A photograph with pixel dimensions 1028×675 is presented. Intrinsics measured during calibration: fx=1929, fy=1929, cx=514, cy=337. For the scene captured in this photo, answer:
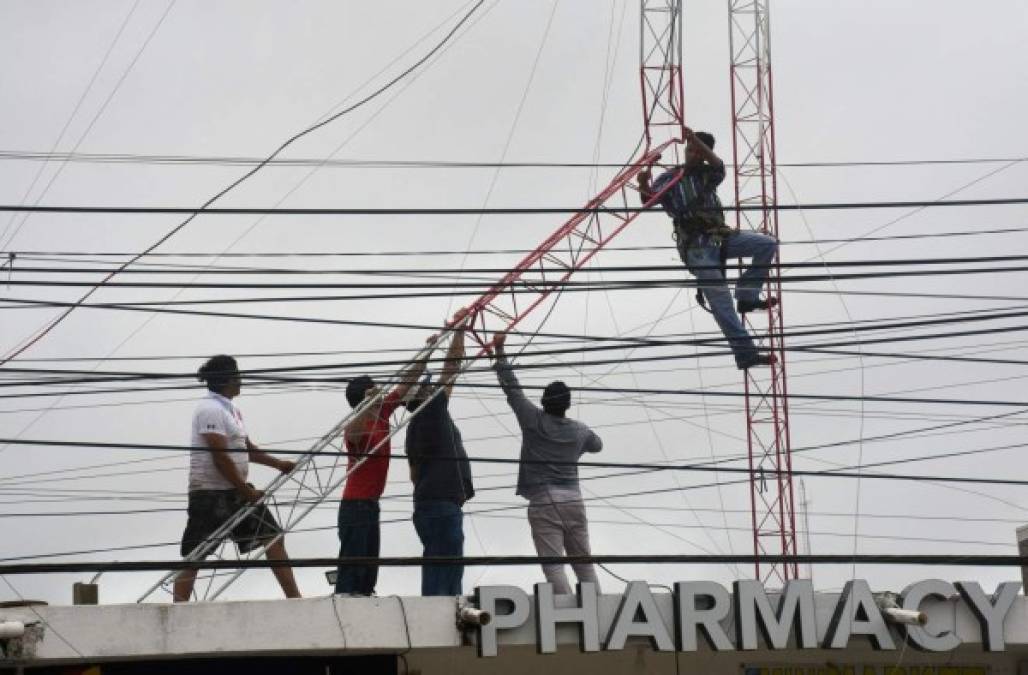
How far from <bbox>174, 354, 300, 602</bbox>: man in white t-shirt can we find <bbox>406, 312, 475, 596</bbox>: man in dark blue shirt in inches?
41.0

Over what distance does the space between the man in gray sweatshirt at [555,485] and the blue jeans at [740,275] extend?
2242 millimetres

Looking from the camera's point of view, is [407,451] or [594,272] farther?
[594,272]

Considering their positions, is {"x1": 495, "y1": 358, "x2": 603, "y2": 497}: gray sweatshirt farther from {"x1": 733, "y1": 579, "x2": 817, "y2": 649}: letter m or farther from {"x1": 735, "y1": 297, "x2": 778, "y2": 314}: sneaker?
{"x1": 735, "y1": 297, "x2": 778, "y2": 314}: sneaker

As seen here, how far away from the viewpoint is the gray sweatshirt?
575 inches

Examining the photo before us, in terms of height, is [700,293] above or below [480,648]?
above

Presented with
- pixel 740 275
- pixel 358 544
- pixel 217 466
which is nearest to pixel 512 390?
pixel 358 544

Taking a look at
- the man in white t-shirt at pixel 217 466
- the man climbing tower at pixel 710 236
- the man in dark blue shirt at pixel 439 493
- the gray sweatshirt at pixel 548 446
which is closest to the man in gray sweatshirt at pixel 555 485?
the gray sweatshirt at pixel 548 446

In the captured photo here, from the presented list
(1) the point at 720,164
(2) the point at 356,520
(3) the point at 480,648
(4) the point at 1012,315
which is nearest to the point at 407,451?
(2) the point at 356,520

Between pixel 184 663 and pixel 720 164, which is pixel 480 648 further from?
pixel 720 164

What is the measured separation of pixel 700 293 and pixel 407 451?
3.74 m

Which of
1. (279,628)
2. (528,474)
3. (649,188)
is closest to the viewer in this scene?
(279,628)

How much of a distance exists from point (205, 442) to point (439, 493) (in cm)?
176

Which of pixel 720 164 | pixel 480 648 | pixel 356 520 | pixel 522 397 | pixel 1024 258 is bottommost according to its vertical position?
pixel 480 648

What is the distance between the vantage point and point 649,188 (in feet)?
60.5
